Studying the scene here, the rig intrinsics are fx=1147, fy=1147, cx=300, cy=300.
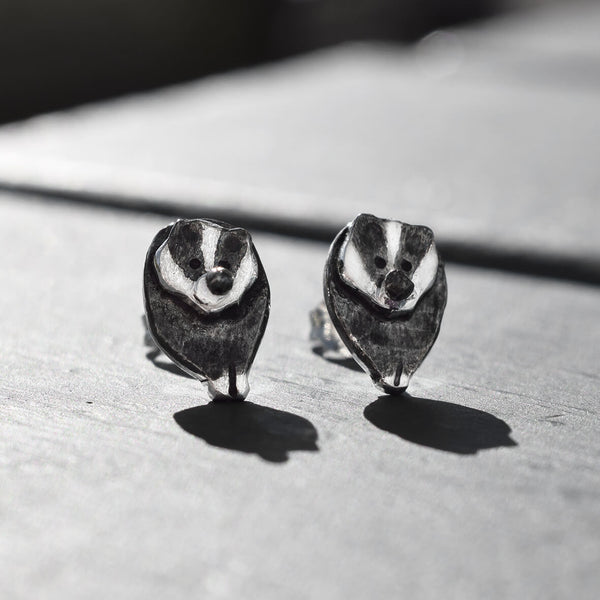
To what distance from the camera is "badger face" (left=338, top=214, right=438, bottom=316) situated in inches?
28.9

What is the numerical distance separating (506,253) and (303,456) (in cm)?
66

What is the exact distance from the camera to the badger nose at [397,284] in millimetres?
733

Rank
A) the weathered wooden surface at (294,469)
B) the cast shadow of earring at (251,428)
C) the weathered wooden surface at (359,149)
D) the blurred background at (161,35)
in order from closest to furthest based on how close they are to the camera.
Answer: the weathered wooden surface at (294,469) → the cast shadow of earring at (251,428) → the weathered wooden surface at (359,149) → the blurred background at (161,35)

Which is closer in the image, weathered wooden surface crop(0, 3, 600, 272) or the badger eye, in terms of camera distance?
the badger eye

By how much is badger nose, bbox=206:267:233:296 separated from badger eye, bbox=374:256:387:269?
10 cm

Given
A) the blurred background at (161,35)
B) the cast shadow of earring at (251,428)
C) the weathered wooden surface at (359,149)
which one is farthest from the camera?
the blurred background at (161,35)

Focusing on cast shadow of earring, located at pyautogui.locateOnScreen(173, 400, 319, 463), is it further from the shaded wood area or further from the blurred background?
the blurred background

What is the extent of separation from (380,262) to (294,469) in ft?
0.57

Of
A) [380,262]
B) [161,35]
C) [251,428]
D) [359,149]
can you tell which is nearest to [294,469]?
[251,428]

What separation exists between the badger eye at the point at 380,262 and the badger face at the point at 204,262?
0.08m

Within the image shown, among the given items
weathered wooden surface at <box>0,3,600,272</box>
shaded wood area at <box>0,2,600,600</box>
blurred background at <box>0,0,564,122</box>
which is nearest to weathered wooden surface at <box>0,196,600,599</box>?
shaded wood area at <box>0,2,600,600</box>

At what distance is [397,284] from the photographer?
73cm

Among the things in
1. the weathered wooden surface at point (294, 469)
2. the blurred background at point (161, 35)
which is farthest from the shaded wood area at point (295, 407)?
the blurred background at point (161, 35)

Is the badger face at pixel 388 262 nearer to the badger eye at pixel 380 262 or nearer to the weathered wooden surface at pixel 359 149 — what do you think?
the badger eye at pixel 380 262
